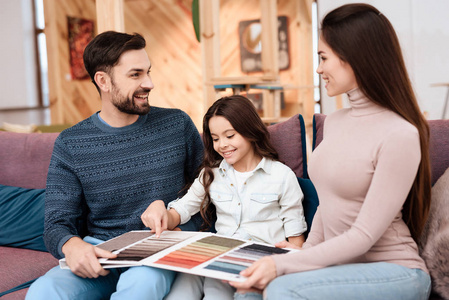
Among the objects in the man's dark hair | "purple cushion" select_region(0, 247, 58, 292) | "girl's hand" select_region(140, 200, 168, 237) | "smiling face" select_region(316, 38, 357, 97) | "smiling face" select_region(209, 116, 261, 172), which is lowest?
"purple cushion" select_region(0, 247, 58, 292)

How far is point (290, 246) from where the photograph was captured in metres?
1.43

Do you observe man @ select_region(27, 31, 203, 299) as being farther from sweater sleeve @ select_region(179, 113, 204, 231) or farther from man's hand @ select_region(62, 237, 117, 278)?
man's hand @ select_region(62, 237, 117, 278)

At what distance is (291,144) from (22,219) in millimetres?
1269

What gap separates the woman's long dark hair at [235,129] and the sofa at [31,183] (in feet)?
0.34

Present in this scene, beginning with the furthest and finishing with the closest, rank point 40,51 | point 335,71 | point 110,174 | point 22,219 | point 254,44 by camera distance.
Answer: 1. point 254,44
2. point 40,51
3. point 22,219
4. point 110,174
5. point 335,71

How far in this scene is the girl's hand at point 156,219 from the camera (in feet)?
5.10

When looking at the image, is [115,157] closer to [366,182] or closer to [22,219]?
[22,219]

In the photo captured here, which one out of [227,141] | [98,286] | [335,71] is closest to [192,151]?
[227,141]

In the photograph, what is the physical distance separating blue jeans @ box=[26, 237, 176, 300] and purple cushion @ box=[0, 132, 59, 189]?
91 cm

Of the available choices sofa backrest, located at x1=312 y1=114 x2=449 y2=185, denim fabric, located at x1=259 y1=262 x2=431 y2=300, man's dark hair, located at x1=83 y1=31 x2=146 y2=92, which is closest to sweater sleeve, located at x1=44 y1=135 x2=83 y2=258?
man's dark hair, located at x1=83 y1=31 x2=146 y2=92

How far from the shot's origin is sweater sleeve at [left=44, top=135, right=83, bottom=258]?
1723 mm

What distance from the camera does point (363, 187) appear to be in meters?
1.24

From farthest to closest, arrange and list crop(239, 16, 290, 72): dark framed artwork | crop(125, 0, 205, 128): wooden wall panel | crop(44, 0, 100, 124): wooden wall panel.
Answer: crop(125, 0, 205, 128): wooden wall panel → crop(239, 16, 290, 72): dark framed artwork → crop(44, 0, 100, 124): wooden wall panel

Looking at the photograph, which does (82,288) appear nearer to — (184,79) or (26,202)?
(26,202)
